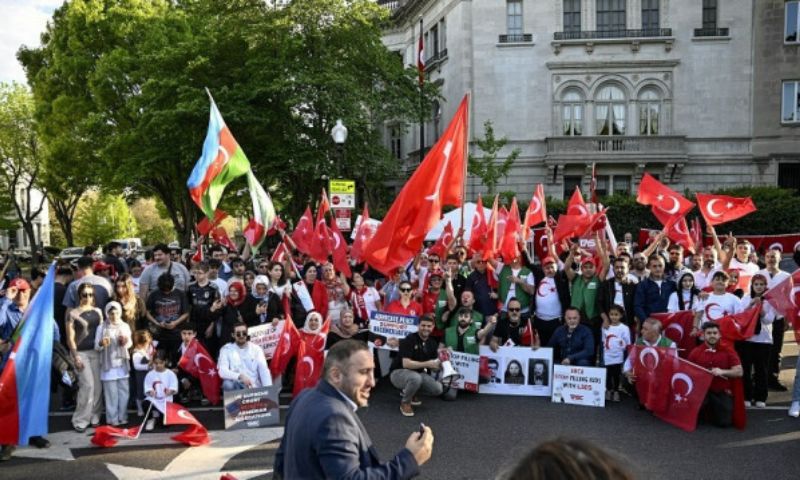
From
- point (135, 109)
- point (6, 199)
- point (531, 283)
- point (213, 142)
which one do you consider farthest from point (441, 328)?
point (6, 199)

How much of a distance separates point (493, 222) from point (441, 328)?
234 cm

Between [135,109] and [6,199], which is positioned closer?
[135,109]

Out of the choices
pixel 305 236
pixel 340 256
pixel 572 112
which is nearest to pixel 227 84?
pixel 305 236

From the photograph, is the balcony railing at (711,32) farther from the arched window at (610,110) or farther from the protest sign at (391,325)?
the protest sign at (391,325)

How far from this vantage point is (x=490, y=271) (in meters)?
10.8

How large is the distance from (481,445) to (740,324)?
3892 mm

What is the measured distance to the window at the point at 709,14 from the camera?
105ft

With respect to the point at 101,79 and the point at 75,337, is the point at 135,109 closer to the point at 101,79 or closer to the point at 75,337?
the point at 101,79

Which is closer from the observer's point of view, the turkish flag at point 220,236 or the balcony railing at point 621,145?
the turkish flag at point 220,236

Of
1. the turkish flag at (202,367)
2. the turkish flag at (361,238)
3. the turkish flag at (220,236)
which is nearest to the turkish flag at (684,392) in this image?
the turkish flag at (202,367)

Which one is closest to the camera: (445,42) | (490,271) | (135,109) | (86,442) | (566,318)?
(86,442)

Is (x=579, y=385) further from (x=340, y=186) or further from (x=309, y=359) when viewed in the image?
(x=340, y=186)

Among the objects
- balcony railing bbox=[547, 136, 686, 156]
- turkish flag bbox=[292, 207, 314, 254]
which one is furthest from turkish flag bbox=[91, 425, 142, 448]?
balcony railing bbox=[547, 136, 686, 156]

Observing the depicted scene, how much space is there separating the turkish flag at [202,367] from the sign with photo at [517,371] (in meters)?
3.86
